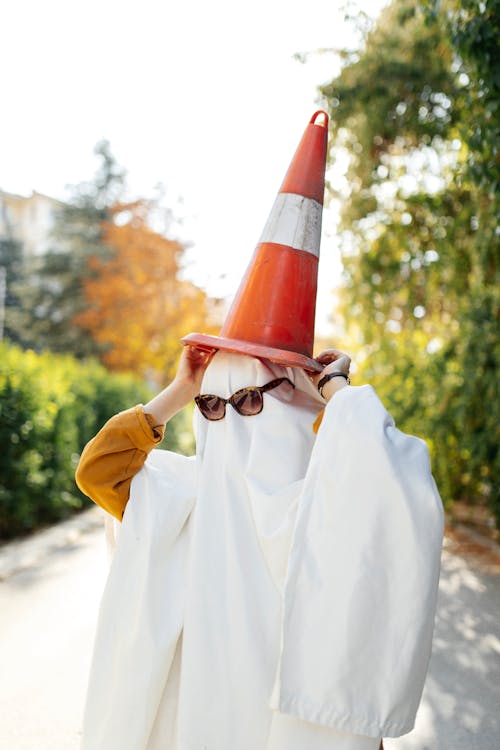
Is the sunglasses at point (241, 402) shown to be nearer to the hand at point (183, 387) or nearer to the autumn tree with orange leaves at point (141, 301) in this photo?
the hand at point (183, 387)

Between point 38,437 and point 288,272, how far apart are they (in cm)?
571

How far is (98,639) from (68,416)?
6.96m

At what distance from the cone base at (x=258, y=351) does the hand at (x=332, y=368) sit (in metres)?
0.04

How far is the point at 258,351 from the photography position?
2.22 m

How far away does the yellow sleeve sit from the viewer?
2271 millimetres

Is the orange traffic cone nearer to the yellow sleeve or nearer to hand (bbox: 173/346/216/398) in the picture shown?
hand (bbox: 173/346/216/398)

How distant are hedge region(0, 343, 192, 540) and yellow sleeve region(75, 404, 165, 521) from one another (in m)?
4.72

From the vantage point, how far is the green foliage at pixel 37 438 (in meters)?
6.94

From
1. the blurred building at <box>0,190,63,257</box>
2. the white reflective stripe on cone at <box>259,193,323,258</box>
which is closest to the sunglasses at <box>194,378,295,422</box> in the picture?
the white reflective stripe on cone at <box>259,193,323,258</box>

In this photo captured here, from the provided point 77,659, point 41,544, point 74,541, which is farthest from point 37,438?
point 77,659

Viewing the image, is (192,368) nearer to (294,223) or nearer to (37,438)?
(294,223)

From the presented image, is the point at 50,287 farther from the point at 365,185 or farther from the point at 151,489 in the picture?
the point at 151,489

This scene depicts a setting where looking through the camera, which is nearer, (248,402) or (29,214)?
(248,402)

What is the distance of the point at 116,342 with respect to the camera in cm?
2519
